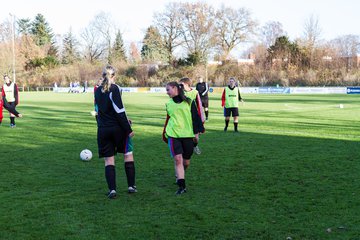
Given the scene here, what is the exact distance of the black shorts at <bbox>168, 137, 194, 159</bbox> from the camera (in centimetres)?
725

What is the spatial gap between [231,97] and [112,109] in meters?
9.33

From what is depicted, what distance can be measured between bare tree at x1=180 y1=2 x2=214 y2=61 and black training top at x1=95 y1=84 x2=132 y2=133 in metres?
68.5

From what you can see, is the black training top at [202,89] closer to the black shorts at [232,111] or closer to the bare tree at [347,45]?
the black shorts at [232,111]

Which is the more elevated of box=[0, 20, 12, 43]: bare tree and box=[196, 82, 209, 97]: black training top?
box=[0, 20, 12, 43]: bare tree

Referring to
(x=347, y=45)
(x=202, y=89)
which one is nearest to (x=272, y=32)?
(x=347, y=45)

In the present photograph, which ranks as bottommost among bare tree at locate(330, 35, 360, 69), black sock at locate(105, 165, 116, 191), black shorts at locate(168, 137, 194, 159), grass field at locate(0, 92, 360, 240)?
grass field at locate(0, 92, 360, 240)

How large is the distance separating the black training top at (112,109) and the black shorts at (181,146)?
0.79 m

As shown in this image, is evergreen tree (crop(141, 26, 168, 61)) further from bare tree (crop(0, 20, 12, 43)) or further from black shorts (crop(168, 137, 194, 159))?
black shorts (crop(168, 137, 194, 159))

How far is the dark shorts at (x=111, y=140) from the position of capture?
22.4ft

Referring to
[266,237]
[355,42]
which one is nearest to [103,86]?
[266,237]

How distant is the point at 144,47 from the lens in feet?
304

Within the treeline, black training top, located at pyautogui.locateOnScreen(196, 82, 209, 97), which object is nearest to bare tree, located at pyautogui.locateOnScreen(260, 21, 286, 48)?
the treeline

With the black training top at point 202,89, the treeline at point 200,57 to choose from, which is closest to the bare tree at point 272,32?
the treeline at point 200,57

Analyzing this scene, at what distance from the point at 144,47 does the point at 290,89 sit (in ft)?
141
